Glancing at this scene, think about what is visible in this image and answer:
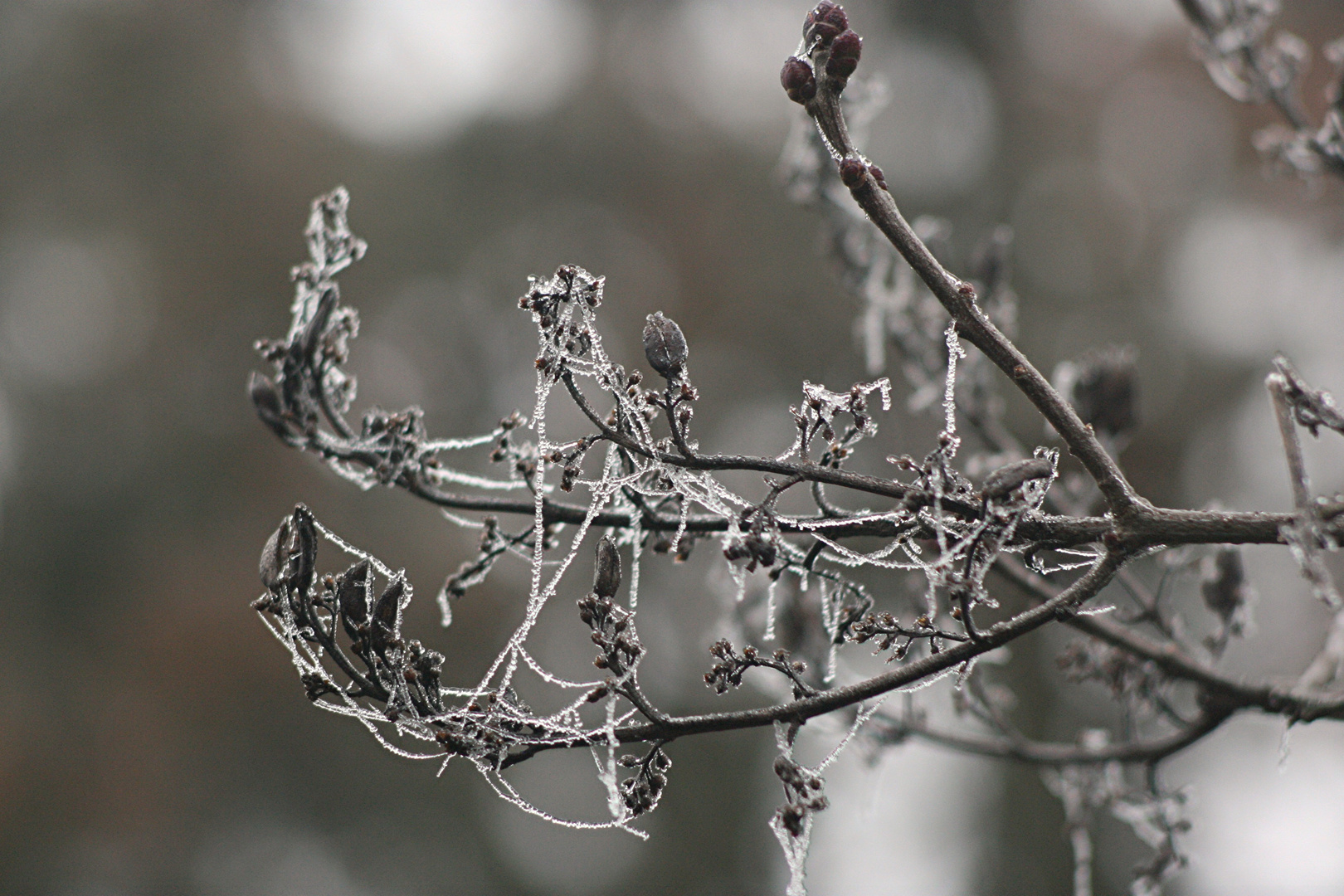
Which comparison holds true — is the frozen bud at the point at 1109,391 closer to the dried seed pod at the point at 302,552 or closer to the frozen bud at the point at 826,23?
the frozen bud at the point at 826,23

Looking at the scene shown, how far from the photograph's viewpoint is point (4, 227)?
29.5ft

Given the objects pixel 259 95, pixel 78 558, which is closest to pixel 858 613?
pixel 78 558

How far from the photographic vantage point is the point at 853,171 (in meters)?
1.04

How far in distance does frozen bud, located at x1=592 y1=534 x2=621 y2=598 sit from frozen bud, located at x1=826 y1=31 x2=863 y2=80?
0.63m

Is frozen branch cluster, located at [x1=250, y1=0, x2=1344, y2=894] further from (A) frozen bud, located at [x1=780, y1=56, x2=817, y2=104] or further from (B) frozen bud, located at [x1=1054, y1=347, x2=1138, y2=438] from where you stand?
(B) frozen bud, located at [x1=1054, y1=347, x2=1138, y2=438]

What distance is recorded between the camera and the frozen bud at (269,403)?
5.19ft

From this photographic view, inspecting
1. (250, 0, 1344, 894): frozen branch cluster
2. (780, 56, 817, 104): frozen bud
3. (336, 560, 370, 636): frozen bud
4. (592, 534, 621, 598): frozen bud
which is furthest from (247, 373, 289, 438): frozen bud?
(780, 56, 817, 104): frozen bud

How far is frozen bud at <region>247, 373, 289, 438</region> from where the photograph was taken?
1581mm

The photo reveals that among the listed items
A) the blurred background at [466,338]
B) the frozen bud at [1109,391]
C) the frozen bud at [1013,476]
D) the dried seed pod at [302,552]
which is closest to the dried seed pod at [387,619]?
the dried seed pod at [302,552]

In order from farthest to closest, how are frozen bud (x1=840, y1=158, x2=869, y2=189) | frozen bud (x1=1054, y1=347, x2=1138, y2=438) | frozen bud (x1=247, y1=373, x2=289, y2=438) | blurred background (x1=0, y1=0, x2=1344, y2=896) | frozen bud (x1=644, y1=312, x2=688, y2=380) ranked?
1. blurred background (x1=0, y1=0, x2=1344, y2=896)
2. frozen bud (x1=1054, y1=347, x2=1138, y2=438)
3. frozen bud (x1=247, y1=373, x2=289, y2=438)
4. frozen bud (x1=644, y1=312, x2=688, y2=380)
5. frozen bud (x1=840, y1=158, x2=869, y2=189)

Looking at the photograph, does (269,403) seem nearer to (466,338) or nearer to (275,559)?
(275,559)

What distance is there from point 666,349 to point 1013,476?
438 millimetres

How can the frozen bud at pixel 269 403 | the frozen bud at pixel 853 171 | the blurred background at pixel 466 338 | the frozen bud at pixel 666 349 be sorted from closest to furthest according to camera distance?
the frozen bud at pixel 853 171
the frozen bud at pixel 666 349
the frozen bud at pixel 269 403
the blurred background at pixel 466 338

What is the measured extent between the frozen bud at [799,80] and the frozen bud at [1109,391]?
1331mm
